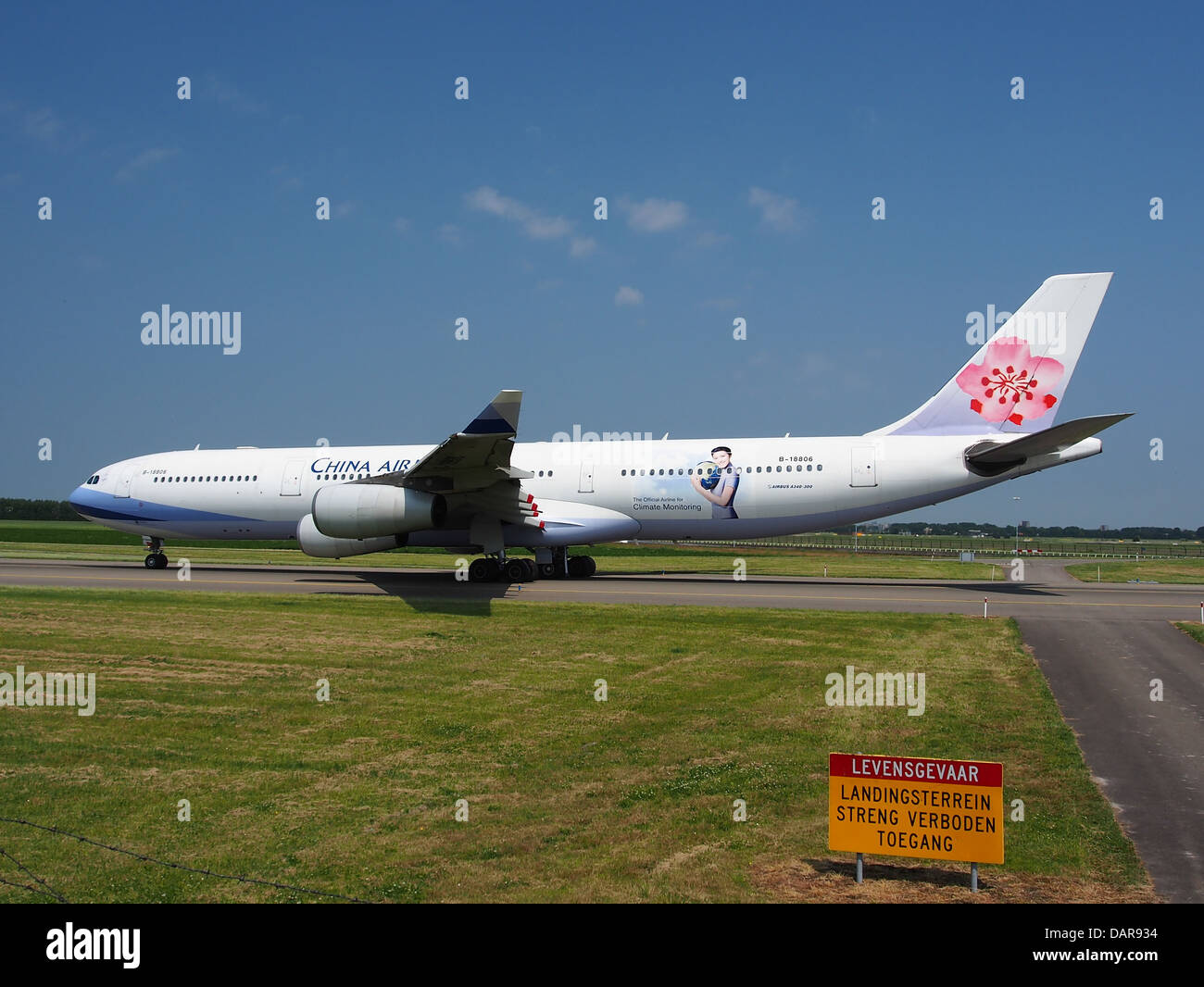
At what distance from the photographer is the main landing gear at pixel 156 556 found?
33.0 m

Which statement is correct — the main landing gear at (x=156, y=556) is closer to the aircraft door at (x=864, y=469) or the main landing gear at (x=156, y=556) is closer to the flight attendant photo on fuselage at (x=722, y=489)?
the flight attendant photo on fuselage at (x=722, y=489)

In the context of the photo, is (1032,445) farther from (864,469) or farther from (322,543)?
(322,543)

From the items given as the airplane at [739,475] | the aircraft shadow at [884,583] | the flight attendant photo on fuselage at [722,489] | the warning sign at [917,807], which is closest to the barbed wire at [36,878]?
the warning sign at [917,807]

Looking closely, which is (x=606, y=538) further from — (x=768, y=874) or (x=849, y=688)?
(x=768, y=874)

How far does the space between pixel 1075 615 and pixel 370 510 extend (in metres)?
17.2

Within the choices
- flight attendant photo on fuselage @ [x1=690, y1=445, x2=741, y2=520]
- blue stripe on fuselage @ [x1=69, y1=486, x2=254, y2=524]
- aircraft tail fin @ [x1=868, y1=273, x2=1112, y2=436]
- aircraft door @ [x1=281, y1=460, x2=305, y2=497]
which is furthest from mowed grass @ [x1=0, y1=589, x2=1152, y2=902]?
blue stripe on fuselage @ [x1=69, y1=486, x2=254, y2=524]

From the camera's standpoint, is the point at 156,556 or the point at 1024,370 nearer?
the point at 1024,370

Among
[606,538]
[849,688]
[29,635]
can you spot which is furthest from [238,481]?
[849,688]

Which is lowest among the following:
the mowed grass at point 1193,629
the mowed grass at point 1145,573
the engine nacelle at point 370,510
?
the mowed grass at point 1145,573

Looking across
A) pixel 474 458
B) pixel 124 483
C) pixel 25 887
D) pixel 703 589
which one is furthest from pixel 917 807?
pixel 124 483

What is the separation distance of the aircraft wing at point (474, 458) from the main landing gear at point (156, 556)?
46.5ft

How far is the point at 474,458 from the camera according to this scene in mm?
22688
